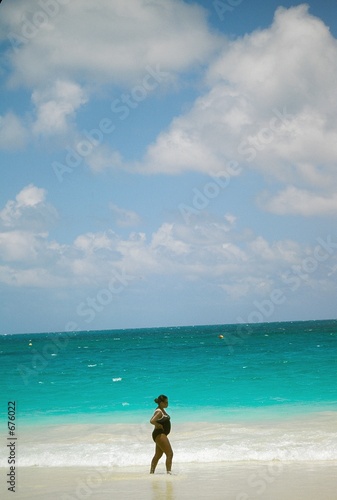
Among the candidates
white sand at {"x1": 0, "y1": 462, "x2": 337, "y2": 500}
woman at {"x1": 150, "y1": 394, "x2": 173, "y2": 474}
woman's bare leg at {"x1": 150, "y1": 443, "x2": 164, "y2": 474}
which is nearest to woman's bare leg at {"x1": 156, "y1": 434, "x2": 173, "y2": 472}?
woman at {"x1": 150, "y1": 394, "x2": 173, "y2": 474}

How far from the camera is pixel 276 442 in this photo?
14.6 m

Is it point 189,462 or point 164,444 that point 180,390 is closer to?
point 189,462

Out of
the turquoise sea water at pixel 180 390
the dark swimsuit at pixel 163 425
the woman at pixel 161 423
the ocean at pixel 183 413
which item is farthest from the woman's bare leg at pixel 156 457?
the turquoise sea water at pixel 180 390

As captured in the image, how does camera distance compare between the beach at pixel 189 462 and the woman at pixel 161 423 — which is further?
the woman at pixel 161 423

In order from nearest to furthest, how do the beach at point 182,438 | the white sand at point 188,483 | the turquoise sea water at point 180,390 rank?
the white sand at point 188,483 → the beach at point 182,438 → the turquoise sea water at point 180,390

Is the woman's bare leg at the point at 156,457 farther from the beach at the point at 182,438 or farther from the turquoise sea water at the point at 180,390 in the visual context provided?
the turquoise sea water at the point at 180,390

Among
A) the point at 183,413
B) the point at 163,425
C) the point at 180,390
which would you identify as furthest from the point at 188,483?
the point at 180,390

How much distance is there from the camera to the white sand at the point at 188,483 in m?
9.98

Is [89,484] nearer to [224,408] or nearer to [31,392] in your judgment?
[224,408]

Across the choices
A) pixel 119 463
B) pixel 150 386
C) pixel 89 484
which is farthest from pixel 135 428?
pixel 150 386

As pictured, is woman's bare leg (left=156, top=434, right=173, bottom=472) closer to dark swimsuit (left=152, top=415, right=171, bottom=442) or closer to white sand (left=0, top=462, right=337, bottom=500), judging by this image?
dark swimsuit (left=152, top=415, right=171, bottom=442)

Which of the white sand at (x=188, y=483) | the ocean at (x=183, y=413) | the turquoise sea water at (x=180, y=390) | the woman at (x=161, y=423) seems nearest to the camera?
the white sand at (x=188, y=483)

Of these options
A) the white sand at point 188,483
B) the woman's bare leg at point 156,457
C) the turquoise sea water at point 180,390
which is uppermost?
the turquoise sea water at point 180,390

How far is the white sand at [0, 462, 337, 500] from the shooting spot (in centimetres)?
998
